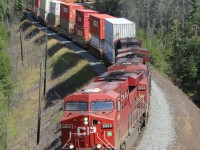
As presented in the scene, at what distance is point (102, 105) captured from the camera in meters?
20.0

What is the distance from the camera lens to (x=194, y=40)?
5928 centimetres

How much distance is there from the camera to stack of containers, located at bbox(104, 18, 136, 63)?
140 feet

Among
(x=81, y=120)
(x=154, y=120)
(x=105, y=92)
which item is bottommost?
(x=154, y=120)

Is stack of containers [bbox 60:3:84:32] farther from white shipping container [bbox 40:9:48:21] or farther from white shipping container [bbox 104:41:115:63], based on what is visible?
white shipping container [bbox 104:41:115:63]

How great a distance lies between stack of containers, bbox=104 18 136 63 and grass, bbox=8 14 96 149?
3117mm

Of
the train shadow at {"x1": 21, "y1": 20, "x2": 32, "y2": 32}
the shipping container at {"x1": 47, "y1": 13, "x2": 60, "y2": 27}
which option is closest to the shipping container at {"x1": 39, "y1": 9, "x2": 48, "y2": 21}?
the shipping container at {"x1": 47, "y1": 13, "x2": 60, "y2": 27}

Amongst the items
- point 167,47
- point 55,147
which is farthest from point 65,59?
point 55,147

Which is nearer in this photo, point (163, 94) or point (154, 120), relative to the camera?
point (154, 120)

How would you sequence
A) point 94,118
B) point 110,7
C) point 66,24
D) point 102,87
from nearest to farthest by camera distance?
point 94,118
point 102,87
point 66,24
point 110,7

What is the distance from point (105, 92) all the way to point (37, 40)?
55.9 meters

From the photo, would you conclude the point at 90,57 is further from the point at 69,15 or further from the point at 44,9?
the point at 44,9

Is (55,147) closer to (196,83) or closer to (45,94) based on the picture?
(45,94)

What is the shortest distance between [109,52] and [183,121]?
1551 centimetres

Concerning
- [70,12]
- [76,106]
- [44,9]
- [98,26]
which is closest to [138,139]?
[76,106]
